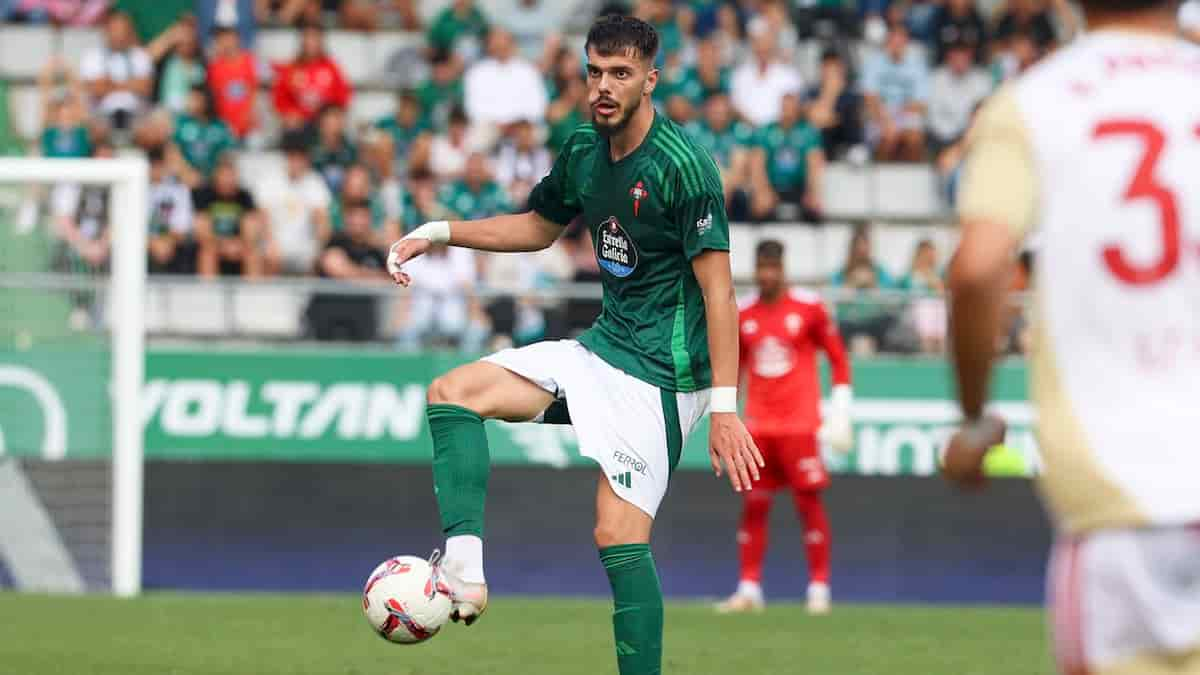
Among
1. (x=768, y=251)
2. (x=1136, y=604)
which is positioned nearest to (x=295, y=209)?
(x=768, y=251)

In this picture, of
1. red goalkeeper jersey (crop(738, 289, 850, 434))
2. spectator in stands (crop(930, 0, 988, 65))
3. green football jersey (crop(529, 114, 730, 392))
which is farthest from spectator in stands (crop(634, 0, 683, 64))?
green football jersey (crop(529, 114, 730, 392))

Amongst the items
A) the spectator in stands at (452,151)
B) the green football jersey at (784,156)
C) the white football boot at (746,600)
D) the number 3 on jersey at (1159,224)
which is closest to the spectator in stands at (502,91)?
the spectator in stands at (452,151)

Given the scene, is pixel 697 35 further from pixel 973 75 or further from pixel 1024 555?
pixel 1024 555

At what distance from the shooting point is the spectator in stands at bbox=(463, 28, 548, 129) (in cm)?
1797

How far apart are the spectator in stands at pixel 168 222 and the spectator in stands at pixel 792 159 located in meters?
5.24

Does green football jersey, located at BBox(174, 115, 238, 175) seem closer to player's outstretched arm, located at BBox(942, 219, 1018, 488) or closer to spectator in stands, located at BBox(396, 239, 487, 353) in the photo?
spectator in stands, located at BBox(396, 239, 487, 353)

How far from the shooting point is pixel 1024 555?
1473 cm

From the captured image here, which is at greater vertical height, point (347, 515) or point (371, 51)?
point (371, 51)

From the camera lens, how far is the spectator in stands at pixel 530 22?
19.3 m

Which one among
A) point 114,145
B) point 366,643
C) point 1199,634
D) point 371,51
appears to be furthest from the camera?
point 371,51

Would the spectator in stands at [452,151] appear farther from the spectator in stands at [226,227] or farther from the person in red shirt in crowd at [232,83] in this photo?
the spectator in stands at [226,227]

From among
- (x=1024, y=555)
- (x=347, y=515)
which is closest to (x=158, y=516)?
(x=347, y=515)

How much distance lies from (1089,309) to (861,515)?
11469 millimetres

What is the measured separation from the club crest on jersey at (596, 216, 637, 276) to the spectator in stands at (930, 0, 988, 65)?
44.1 feet
